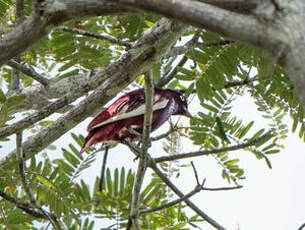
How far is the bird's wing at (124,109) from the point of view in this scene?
145 inches

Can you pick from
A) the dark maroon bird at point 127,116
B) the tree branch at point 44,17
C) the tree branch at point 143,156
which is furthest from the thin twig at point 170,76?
the tree branch at point 44,17

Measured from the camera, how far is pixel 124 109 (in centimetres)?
376

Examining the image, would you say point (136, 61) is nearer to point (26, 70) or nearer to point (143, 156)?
point (143, 156)

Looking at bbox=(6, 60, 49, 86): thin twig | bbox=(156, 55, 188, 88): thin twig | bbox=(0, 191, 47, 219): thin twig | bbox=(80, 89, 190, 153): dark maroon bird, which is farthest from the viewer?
bbox=(80, 89, 190, 153): dark maroon bird

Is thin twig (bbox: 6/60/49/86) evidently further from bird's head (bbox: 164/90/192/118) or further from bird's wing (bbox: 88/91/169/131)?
bird's head (bbox: 164/90/192/118)

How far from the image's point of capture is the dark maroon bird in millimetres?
3635

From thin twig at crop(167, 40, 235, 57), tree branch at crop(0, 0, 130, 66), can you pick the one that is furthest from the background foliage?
tree branch at crop(0, 0, 130, 66)

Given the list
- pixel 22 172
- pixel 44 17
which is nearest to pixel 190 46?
pixel 22 172

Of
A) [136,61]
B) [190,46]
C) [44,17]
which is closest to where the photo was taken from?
[44,17]

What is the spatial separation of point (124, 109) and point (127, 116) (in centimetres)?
9

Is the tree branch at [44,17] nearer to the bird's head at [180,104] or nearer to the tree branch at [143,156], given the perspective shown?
the tree branch at [143,156]

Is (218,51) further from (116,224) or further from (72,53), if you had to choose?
(116,224)

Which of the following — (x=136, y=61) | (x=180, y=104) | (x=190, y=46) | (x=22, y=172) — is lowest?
(x=22, y=172)

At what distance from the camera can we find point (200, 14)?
2.97ft
